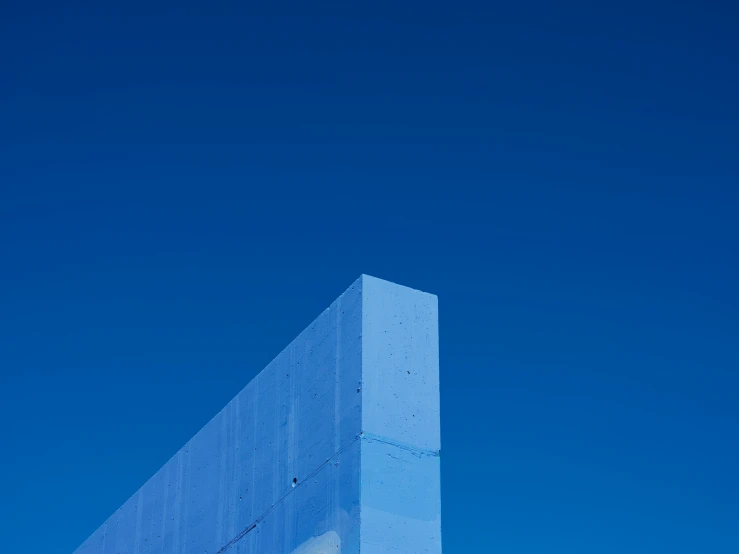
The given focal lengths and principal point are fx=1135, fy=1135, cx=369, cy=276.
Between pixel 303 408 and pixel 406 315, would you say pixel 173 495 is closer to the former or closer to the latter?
pixel 303 408

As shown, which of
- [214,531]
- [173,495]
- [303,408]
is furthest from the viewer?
[173,495]

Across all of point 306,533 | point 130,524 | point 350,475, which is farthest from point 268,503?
point 130,524

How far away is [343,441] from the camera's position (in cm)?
770

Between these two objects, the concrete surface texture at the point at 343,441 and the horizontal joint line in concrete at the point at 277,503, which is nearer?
the concrete surface texture at the point at 343,441

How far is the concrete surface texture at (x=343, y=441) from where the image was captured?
7.39 m

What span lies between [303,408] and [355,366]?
88cm

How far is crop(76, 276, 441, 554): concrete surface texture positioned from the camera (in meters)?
7.39

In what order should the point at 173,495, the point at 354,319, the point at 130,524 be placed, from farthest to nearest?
the point at 130,524
the point at 173,495
the point at 354,319

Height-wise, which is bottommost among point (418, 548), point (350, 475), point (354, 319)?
point (418, 548)

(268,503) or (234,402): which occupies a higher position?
(234,402)

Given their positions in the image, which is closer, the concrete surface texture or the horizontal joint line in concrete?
the concrete surface texture

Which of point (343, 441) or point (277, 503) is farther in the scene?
point (277, 503)

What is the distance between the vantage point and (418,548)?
7328 millimetres

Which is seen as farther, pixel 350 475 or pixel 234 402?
pixel 234 402
